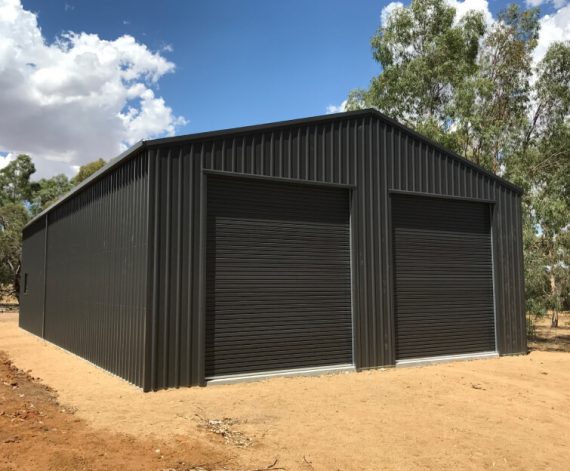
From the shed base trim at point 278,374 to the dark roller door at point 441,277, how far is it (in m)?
1.65

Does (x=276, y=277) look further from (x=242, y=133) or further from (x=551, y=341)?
(x=551, y=341)

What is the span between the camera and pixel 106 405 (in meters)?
7.50

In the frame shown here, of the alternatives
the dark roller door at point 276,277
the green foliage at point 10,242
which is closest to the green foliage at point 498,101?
the dark roller door at point 276,277

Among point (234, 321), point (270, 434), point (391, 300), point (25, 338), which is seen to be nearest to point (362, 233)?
point (391, 300)

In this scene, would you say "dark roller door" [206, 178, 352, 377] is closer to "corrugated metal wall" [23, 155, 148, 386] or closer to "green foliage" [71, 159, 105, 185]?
"corrugated metal wall" [23, 155, 148, 386]

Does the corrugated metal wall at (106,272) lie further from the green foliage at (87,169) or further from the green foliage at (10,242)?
the green foliage at (87,169)

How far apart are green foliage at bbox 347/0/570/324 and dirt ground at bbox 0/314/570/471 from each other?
29.4ft

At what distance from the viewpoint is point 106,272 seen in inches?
425

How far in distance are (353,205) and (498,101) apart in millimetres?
14228

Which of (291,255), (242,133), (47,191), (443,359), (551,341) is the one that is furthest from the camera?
(47,191)

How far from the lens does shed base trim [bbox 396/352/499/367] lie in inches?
444

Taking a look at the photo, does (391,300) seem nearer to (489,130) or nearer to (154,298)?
(154,298)

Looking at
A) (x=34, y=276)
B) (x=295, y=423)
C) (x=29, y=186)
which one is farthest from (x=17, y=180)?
(x=295, y=423)

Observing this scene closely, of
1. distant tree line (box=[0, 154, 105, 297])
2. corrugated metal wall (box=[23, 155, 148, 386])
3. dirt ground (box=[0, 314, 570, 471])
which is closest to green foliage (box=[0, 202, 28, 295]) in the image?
distant tree line (box=[0, 154, 105, 297])
